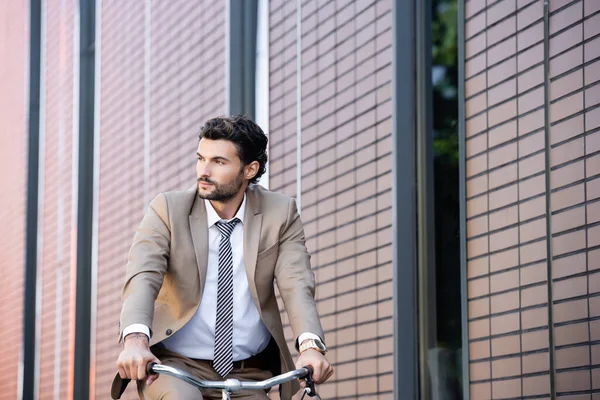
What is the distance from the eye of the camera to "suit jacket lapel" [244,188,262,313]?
404 cm

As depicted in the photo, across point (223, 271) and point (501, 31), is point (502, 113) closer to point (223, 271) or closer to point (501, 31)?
point (501, 31)

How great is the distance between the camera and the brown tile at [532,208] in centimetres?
500

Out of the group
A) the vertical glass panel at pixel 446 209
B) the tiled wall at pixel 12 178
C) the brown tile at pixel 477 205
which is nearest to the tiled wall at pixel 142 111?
the tiled wall at pixel 12 178

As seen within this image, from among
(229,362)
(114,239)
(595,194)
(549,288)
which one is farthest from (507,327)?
(114,239)

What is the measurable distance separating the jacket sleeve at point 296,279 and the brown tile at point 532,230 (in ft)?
4.20

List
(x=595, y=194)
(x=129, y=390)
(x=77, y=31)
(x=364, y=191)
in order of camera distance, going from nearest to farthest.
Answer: (x=595, y=194) → (x=364, y=191) → (x=129, y=390) → (x=77, y=31)

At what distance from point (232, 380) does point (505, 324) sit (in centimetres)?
217

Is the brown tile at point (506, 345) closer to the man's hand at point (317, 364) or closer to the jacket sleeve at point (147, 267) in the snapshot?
the man's hand at point (317, 364)

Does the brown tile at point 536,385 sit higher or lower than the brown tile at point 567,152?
lower

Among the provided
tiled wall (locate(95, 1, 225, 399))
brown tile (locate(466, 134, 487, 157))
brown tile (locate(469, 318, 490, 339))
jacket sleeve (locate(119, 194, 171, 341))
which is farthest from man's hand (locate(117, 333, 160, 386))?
tiled wall (locate(95, 1, 225, 399))

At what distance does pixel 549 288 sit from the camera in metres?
4.93

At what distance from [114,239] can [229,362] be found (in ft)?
20.8

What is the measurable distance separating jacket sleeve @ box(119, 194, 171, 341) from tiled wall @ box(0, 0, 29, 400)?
864cm

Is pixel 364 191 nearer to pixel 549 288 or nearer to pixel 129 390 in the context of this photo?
pixel 549 288
